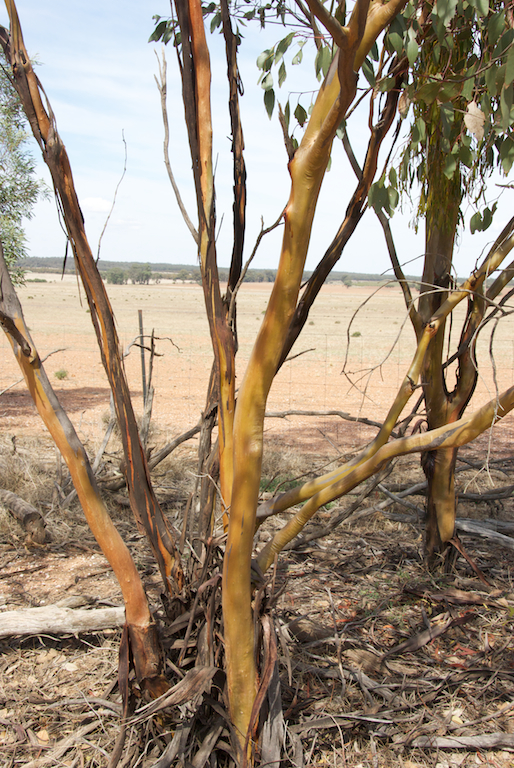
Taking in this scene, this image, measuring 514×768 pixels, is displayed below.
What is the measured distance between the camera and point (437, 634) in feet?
8.96

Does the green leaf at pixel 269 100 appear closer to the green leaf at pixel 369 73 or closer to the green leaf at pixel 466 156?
the green leaf at pixel 369 73

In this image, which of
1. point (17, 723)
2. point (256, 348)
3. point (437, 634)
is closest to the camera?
point (256, 348)

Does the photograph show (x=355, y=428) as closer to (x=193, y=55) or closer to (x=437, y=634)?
(x=437, y=634)

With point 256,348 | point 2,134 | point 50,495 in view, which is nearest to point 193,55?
point 256,348

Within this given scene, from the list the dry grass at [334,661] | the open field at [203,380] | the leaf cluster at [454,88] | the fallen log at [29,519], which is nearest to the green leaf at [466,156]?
the leaf cluster at [454,88]

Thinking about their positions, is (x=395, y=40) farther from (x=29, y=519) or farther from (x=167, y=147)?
(x=29, y=519)

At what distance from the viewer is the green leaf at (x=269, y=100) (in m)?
2.63

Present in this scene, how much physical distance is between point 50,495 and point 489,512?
11.7ft

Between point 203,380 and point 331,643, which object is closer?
point 331,643

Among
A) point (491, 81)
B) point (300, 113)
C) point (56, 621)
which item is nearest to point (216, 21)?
point (300, 113)

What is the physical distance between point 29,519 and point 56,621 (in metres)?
1.37

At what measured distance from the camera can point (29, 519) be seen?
12.8 ft

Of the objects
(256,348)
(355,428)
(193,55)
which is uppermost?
(193,55)

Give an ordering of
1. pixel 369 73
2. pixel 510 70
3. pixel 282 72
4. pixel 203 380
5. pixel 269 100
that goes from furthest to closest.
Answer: pixel 203 380 → pixel 282 72 → pixel 269 100 → pixel 369 73 → pixel 510 70
